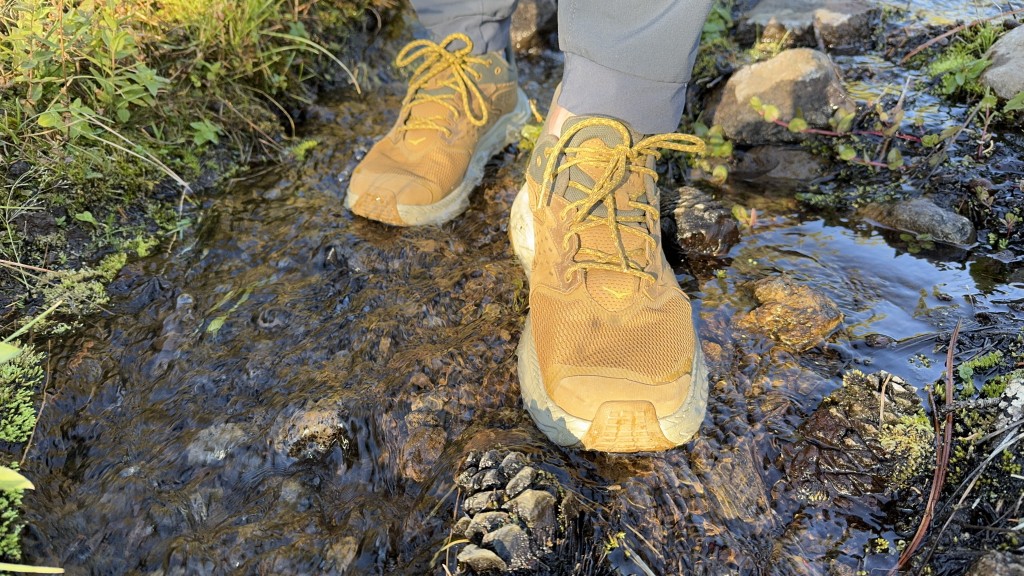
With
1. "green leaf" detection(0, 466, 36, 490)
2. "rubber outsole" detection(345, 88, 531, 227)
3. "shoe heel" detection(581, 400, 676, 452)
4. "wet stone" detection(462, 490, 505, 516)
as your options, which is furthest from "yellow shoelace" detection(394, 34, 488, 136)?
"green leaf" detection(0, 466, 36, 490)

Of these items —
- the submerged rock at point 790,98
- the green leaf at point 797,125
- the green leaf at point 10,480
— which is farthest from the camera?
the submerged rock at point 790,98

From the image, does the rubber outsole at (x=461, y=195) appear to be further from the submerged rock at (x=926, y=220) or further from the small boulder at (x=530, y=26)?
the submerged rock at (x=926, y=220)

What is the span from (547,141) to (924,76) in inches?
109

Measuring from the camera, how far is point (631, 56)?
198 centimetres

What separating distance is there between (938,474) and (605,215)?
45.9 inches

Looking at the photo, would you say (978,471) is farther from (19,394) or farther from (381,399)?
(19,394)

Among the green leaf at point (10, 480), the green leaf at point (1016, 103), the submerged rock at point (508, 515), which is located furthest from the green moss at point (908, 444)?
the green leaf at point (10, 480)

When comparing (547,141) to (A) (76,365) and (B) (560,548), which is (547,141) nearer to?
(B) (560,548)

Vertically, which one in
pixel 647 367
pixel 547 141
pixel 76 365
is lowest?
pixel 76 365

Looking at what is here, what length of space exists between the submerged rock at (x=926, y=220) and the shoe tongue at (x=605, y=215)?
4.09 feet

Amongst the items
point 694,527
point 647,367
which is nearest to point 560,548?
point 694,527

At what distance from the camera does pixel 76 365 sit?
6.83 ft

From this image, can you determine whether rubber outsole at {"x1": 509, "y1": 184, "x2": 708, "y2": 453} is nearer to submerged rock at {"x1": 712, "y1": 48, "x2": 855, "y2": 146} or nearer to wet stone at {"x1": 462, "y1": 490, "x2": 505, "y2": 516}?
wet stone at {"x1": 462, "y1": 490, "x2": 505, "y2": 516}

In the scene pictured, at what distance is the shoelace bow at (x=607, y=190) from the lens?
6.61 ft
